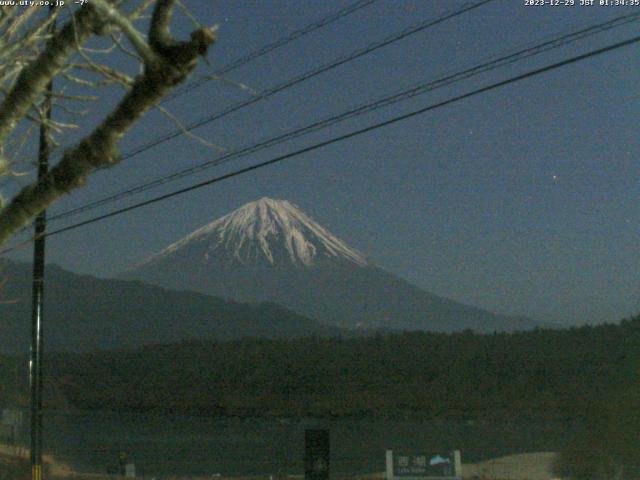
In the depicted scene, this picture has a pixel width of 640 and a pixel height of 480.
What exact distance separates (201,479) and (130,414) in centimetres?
4424

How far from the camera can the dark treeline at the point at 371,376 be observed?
2496 inches

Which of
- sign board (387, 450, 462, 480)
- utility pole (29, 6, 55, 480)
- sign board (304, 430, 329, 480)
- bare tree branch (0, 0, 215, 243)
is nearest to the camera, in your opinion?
bare tree branch (0, 0, 215, 243)

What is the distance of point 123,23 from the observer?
5035mm

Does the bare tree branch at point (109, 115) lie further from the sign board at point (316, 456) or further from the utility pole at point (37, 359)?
the sign board at point (316, 456)

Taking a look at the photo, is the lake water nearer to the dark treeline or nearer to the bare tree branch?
the dark treeline

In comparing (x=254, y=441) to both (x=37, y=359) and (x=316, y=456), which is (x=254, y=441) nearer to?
(x=316, y=456)

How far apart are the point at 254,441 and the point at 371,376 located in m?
27.3

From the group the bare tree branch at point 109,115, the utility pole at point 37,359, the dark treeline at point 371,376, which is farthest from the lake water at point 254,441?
the bare tree branch at point 109,115

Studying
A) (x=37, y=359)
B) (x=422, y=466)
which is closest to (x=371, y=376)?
(x=422, y=466)

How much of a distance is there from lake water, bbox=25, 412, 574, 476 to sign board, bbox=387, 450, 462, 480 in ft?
47.6

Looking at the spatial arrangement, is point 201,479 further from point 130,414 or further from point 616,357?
point 130,414

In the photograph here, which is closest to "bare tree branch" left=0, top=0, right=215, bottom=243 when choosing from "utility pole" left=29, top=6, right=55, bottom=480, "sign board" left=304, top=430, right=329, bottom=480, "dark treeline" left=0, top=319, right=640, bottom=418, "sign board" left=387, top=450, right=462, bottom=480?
"utility pole" left=29, top=6, right=55, bottom=480

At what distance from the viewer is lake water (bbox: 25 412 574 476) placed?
136ft

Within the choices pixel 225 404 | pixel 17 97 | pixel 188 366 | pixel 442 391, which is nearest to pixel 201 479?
pixel 17 97
